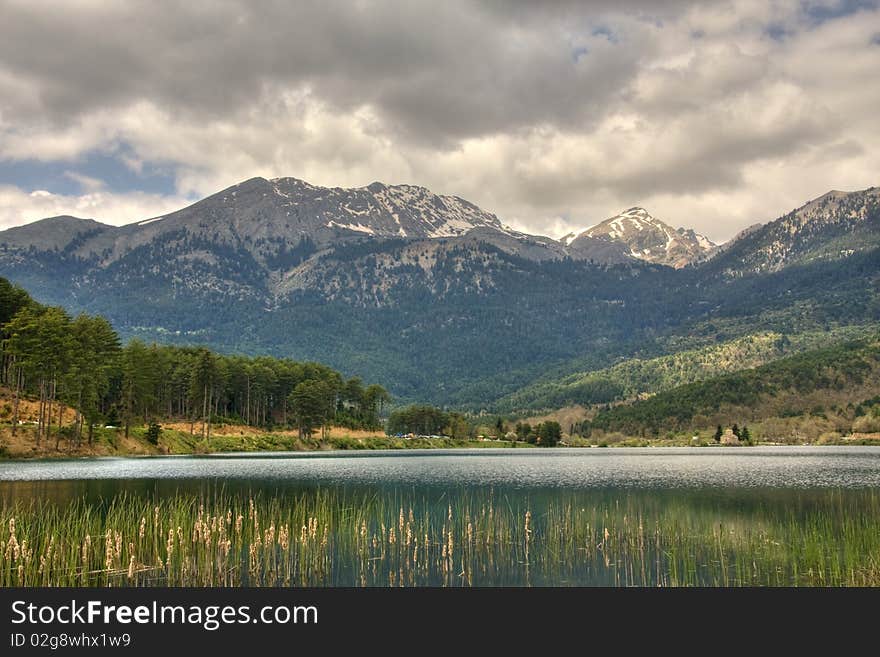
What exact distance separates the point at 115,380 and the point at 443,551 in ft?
476

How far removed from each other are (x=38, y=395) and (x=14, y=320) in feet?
69.4

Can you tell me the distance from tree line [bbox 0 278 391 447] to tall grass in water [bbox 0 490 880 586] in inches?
2703

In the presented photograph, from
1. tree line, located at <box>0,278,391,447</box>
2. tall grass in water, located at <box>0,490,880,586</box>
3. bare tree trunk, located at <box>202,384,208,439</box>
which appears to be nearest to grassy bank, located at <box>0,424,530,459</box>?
tree line, located at <box>0,278,391,447</box>

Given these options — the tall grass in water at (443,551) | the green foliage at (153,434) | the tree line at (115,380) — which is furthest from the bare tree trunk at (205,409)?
the tall grass in water at (443,551)

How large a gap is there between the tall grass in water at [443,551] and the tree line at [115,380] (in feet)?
225

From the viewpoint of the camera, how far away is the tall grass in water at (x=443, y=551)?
96.0 feet

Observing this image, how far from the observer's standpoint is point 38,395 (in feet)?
409

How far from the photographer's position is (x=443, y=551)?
33156 mm

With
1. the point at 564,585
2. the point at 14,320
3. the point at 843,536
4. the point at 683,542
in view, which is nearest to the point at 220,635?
the point at 564,585

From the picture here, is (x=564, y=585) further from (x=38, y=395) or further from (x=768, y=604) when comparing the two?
(x=38, y=395)

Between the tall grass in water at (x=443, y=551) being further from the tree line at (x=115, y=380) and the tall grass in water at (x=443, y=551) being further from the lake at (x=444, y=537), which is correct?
the tree line at (x=115, y=380)

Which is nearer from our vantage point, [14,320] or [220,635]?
[220,635]

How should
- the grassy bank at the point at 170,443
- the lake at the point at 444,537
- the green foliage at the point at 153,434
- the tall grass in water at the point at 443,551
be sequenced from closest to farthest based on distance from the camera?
1. the tall grass in water at the point at 443,551
2. the lake at the point at 444,537
3. the grassy bank at the point at 170,443
4. the green foliage at the point at 153,434

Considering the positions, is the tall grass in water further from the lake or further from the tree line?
the tree line
